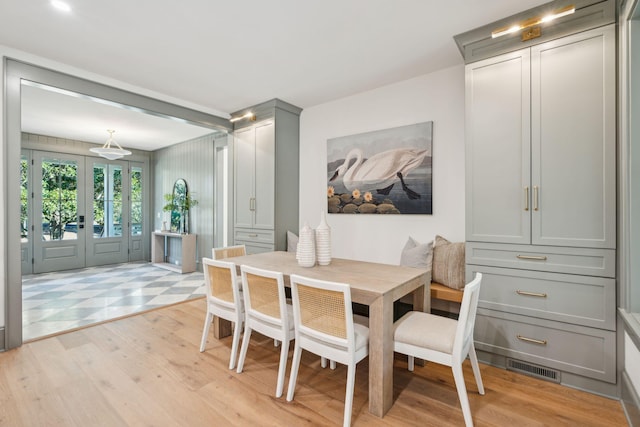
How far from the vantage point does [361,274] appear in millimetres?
2307

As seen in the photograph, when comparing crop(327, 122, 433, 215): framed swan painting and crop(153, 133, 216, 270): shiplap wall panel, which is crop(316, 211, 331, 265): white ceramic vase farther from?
crop(153, 133, 216, 270): shiplap wall panel

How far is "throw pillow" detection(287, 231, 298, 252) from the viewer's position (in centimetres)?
399

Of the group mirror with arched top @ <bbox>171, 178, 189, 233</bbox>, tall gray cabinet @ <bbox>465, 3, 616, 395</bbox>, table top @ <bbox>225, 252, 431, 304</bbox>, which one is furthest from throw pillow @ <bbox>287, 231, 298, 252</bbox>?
mirror with arched top @ <bbox>171, 178, 189, 233</bbox>

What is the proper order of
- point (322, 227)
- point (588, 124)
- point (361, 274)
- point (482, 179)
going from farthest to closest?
point (322, 227)
point (482, 179)
point (361, 274)
point (588, 124)

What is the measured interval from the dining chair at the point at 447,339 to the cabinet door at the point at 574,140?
86 centimetres

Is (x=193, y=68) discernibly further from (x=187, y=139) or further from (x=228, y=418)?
(x=187, y=139)

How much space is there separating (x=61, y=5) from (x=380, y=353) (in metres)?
3.16

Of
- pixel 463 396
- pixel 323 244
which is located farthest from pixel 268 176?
pixel 463 396

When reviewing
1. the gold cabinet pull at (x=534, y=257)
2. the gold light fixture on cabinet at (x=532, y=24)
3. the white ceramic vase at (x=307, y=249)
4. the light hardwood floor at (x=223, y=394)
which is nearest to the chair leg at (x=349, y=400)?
the light hardwood floor at (x=223, y=394)

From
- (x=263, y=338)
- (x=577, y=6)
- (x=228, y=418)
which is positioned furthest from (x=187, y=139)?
(x=577, y=6)

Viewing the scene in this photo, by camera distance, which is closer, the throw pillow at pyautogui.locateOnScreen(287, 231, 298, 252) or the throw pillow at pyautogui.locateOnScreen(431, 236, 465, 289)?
the throw pillow at pyautogui.locateOnScreen(431, 236, 465, 289)

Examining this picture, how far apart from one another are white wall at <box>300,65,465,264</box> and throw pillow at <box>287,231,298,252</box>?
324 millimetres

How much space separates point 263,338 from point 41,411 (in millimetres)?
1605

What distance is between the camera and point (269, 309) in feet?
7.15
